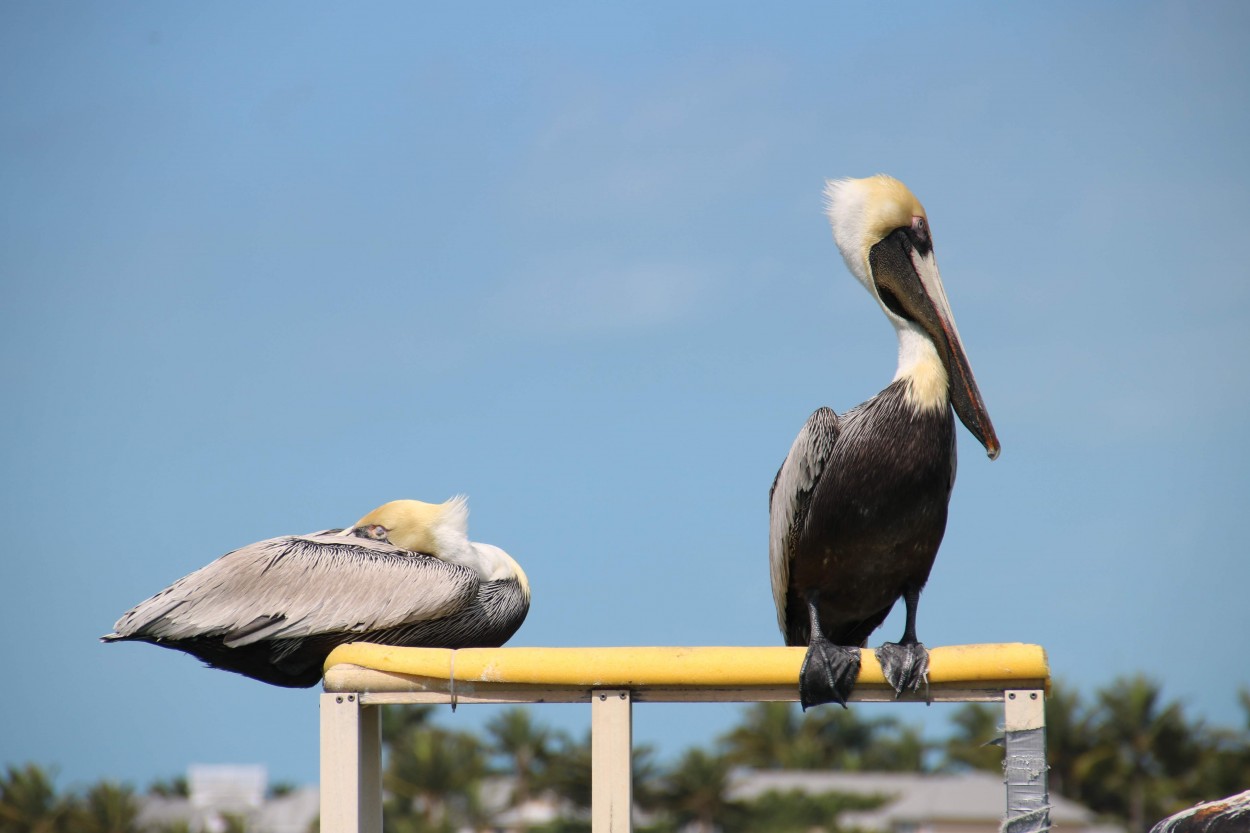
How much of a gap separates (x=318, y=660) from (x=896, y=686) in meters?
2.09

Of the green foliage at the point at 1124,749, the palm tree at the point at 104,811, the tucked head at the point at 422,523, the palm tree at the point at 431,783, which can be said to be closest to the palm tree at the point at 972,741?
the green foliage at the point at 1124,749

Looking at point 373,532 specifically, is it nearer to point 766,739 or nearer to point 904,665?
point 904,665

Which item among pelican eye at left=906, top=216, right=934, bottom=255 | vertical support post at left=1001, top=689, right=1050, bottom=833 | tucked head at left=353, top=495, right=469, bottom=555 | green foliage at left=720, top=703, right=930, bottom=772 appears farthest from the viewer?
green foliage at left=720, top=703, right=930, bottom=772

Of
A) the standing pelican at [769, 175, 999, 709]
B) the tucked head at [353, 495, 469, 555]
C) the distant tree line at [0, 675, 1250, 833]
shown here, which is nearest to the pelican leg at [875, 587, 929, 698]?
the standing pelican at [769, 175, 999, 709]

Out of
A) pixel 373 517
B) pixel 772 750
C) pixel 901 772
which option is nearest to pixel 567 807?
pixel 772 750

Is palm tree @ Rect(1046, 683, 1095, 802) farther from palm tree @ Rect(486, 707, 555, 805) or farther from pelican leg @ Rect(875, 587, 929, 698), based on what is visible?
pelican leg @ Rect(875, 587, 929, 698)

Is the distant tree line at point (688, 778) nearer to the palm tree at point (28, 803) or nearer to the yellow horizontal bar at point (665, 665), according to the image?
the palm tree at point (28, 803)

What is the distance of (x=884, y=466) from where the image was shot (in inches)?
175

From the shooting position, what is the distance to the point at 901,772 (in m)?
51.3

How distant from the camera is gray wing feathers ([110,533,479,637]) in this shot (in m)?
4.93

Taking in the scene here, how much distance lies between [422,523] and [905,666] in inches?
85.7

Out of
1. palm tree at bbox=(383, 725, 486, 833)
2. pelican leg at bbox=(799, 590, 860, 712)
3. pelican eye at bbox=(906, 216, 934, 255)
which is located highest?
pelican eye at bbox=(906, 216, 934, 255)

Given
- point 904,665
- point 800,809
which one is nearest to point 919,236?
point 904,665

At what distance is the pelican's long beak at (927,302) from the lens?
4.59 m
